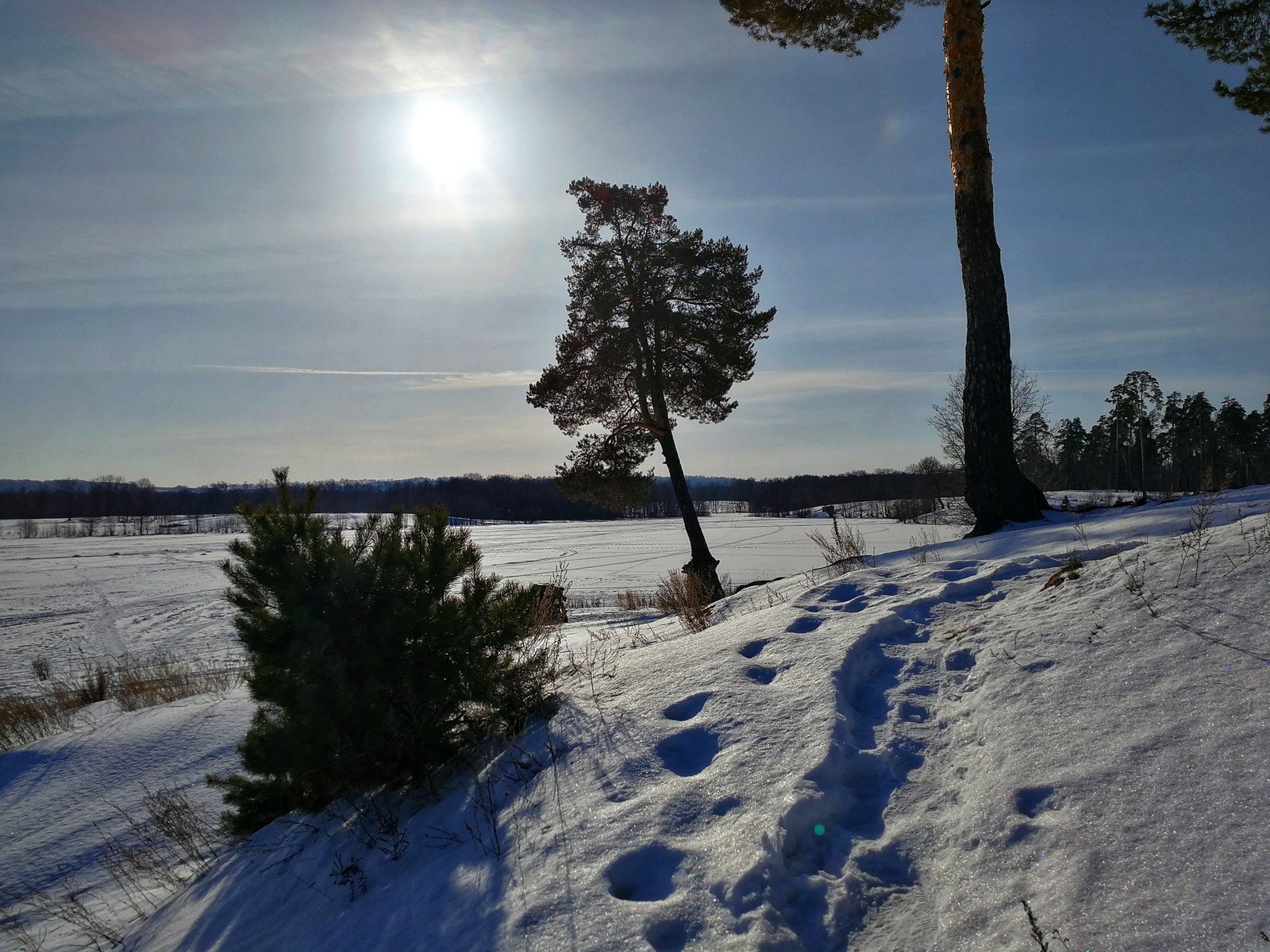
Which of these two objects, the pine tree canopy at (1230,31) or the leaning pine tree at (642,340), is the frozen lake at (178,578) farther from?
the pine tree canopy at (1230,31)

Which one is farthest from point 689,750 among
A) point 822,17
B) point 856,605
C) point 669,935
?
point 822,17

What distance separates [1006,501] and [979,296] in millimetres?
2440

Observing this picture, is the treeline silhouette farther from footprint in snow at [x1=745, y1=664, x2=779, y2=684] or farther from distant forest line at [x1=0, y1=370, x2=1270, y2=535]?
footprint in snow at [x1=745, y1=664, x2=779, y2=684]

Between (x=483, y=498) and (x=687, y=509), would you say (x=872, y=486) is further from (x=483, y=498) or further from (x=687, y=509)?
(x=687, y=509)

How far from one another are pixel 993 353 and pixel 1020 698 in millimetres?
5863

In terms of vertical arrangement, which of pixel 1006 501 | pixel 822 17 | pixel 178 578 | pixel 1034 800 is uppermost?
pixel 822 17

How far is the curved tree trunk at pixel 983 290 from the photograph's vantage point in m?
7.35

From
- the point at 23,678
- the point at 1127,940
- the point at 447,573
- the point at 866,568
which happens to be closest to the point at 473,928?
the point at 1127,940

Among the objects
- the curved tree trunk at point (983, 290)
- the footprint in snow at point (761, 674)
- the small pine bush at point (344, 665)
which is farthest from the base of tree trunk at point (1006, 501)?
the small pine bush at point (344, 665)

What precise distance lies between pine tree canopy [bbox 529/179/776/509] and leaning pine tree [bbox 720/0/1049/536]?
240 inches

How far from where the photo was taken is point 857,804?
2400mm

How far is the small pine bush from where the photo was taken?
3314mm

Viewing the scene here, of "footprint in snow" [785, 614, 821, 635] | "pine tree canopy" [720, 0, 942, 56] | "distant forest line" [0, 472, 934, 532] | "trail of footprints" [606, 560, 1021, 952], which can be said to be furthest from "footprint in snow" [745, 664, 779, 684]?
"distant forest line" [0, 472, 934, 532]

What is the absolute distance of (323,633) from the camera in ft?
10.9
